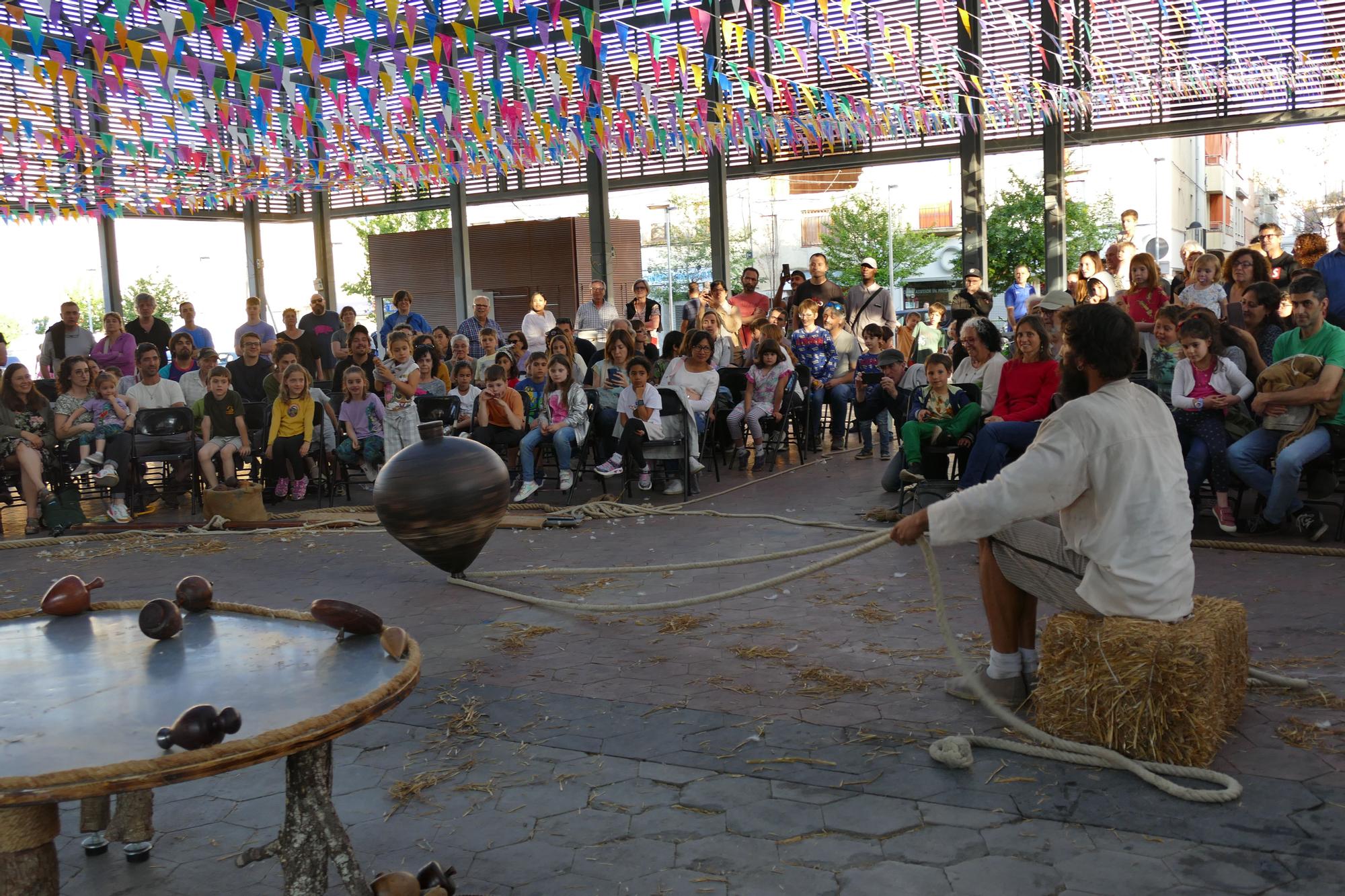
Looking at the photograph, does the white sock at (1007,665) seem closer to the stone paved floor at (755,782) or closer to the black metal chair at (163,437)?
the stone paved floor at (755,782)

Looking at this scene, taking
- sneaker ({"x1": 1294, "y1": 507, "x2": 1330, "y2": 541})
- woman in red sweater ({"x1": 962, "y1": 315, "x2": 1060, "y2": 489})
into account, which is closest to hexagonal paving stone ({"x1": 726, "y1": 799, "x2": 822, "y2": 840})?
woman in red sweater ({"x1": 962, "y1": 315, "x2": 1060, "y2": 489})

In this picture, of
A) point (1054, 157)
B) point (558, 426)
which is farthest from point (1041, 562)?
point (1054, 157)

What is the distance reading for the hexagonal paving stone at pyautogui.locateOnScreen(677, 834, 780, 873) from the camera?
9.92ft

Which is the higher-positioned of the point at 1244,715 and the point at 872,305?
the point at 872,305

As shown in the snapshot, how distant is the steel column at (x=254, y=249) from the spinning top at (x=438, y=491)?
15.2 metres

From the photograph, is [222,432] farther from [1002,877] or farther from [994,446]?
[1002,877]

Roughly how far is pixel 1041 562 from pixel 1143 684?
537 mm

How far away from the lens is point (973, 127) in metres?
14.1

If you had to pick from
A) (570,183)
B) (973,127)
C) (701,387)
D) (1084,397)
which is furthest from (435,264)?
(1084,397)

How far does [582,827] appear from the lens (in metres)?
3.29

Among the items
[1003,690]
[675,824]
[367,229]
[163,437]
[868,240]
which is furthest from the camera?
[367,229]

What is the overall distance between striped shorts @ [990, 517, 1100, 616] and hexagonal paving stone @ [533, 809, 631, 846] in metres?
1.59

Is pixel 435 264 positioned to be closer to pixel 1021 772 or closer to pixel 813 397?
pixel 813 397

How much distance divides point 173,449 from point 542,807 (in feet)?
24.3
